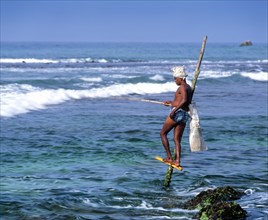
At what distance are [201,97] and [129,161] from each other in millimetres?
16682

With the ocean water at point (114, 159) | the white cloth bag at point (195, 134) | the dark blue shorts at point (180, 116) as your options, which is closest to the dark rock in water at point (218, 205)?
the ocean water at point (114, 159)

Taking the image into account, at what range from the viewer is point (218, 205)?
10258 millimetres

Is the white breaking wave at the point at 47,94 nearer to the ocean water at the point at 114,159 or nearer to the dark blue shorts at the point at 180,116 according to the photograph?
the ocean water at the point at 114,159

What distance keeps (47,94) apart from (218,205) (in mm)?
21924

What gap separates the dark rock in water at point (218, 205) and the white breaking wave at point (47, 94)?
13587 millimetres

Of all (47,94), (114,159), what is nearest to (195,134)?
(114,159)

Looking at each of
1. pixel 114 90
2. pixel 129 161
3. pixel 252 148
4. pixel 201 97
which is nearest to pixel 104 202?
pixel 129 161

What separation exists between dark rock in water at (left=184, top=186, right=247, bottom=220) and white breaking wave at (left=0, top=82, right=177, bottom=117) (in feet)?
44.6

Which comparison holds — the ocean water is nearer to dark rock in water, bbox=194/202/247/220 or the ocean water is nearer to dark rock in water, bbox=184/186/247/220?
dark rock in water, bbox=184/186/247/220

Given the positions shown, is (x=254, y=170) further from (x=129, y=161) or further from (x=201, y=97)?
(x=201, y=97)

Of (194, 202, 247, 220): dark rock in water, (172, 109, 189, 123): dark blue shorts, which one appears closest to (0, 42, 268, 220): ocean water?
(194, 202, 247, 220): dark rock in water

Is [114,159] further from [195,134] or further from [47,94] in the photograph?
[47,94]

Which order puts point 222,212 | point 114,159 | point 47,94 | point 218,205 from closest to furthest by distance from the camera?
point 222,212
point 218,205
point 114,159
point 47,94

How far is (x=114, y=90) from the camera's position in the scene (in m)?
37.1
